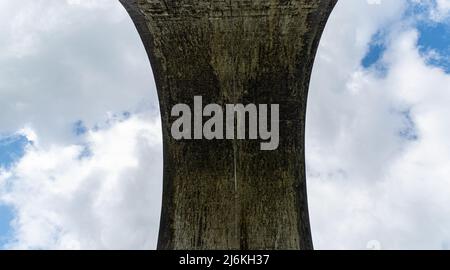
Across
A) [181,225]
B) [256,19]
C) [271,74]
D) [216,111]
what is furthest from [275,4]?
[181,225]

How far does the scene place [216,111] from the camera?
5461 millimetres

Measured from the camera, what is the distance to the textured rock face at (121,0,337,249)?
528 cm

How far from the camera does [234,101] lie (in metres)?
5.43

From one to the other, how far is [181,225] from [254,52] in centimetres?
147

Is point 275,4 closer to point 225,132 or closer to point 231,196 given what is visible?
point 225,132

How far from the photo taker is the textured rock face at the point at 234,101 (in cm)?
528
